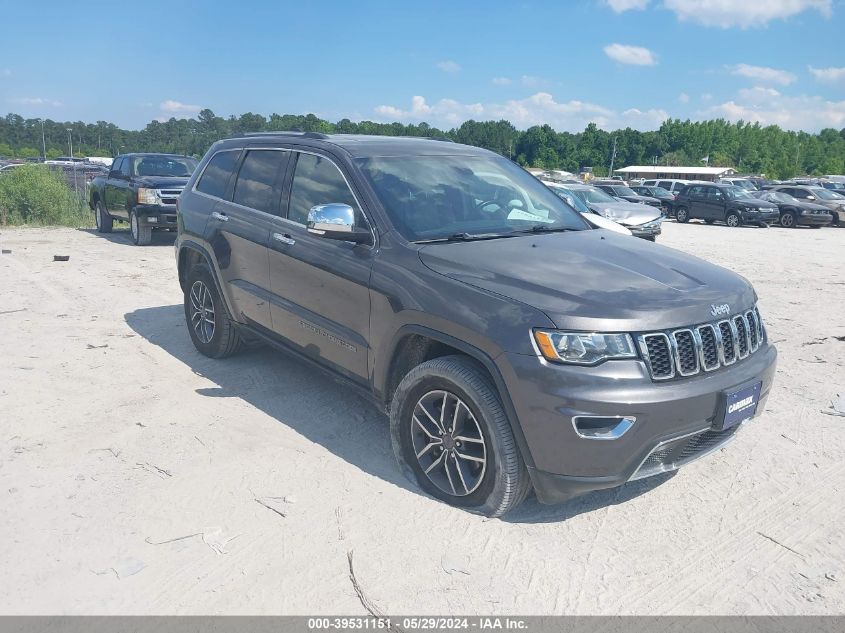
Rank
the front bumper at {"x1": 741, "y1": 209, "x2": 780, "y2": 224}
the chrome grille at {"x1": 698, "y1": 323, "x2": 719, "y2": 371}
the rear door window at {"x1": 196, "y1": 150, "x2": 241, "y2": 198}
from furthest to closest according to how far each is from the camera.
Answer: the front bumper at {"x1": 741, "y1": 209, "x2": 780, "y2": 224}, the rear door window at {"x1": 196, "y1": 150, "x2": 241, "y2": 198}, the chrome grille at {"x1": 698, "y1": 323, "x2": 719, "y2": 371}

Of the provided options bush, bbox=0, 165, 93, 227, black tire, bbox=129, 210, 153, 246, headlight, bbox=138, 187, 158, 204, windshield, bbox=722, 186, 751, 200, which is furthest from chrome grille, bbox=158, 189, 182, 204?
windshield, bbox=722, 186, 751, 200

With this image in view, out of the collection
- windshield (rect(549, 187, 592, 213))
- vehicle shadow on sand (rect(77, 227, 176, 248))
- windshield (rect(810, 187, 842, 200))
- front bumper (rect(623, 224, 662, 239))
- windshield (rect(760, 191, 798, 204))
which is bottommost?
vehicle shadow on sand (rect(77, 227, 176, 248))

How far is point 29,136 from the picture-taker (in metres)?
123

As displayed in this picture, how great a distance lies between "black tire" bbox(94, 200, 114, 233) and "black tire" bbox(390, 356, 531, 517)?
13.9 m

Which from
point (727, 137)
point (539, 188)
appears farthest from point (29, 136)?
point (539, 188)

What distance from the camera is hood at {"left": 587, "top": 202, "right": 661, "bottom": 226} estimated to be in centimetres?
1636

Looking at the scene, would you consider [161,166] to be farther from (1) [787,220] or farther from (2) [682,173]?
(2) [682,173]

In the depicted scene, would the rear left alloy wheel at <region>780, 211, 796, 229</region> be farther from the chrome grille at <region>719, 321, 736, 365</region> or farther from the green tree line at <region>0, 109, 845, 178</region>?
the green tree line at <region>0, 109, 845, 178</region>

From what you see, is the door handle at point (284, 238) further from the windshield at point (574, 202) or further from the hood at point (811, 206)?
the hood at point (811, 206)

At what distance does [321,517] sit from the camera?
3.57 meters

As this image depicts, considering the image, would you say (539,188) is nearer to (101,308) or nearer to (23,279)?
(101,308)

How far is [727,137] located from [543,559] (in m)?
152

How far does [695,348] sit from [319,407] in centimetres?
279

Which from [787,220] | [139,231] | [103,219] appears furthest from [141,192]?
[787,220]
